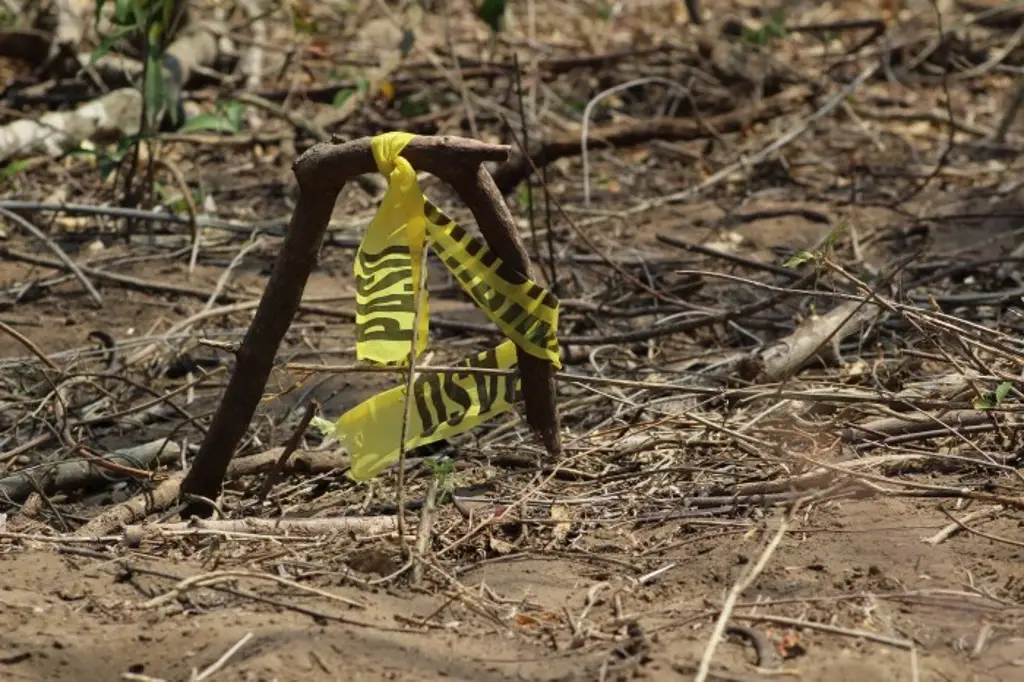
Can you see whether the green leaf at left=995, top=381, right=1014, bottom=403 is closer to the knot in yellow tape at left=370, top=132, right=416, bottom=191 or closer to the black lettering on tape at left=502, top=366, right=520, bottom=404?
the black lettering on tape at left=502, top=366, right=520, bottom=404

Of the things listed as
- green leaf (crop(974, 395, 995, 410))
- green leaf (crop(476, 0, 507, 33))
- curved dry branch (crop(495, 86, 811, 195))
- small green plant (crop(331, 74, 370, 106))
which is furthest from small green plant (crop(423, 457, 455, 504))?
small green plant (crop(331, 74, 370, 106))

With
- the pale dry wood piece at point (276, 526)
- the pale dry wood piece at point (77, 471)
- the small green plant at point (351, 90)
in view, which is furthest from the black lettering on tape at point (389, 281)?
the small green plant at point (351, 90)

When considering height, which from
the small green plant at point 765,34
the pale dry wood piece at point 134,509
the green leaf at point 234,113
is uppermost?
the green leaf at point 234,113

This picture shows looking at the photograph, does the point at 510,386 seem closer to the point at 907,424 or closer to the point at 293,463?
the point at 293,463

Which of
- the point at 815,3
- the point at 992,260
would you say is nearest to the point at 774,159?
the point at 992,260

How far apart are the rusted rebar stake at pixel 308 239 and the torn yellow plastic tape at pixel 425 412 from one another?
22 centimetres

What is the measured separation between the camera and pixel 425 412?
11.0 ft

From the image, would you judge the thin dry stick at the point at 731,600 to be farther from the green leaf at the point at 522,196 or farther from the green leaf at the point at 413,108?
the green leaf at the point at 413,108

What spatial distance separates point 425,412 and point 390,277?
339 mm

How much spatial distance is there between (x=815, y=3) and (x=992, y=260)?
5701 mm

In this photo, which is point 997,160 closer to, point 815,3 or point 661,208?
point 661,208

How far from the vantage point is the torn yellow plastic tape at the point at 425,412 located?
3.28 meters

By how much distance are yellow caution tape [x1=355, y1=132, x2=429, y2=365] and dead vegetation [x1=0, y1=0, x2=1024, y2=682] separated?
12 cm

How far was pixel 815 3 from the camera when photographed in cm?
1029
